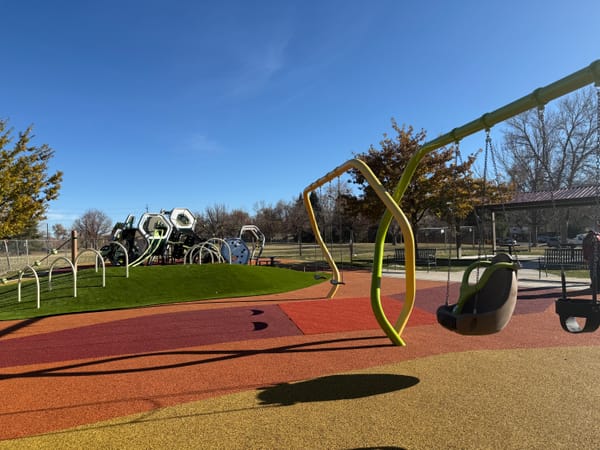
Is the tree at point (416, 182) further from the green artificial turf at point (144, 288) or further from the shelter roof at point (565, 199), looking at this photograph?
the green artificial turf at point (144, 288)

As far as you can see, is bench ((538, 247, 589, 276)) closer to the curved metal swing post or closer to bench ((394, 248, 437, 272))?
bench ((394, 248, 437, 272))

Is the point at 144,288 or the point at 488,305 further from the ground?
the point at 488,305

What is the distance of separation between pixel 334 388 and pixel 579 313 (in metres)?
2.88

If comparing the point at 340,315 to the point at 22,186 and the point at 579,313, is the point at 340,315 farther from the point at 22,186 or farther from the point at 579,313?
the point at 22,186

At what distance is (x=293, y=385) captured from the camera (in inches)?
196

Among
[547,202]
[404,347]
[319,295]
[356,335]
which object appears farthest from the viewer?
[547,202]

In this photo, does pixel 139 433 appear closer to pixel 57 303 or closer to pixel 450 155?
pixel 57 303

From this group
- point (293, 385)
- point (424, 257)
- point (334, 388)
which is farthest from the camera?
point (424, 257)

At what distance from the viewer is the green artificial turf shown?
1073cm

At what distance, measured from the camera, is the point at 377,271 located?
6754mm

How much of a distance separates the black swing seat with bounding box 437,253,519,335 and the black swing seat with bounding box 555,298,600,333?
50cm

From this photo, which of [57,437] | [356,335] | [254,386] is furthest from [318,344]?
[57,437]

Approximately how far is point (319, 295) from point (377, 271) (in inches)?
238

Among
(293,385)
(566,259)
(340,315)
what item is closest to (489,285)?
(293,385)
